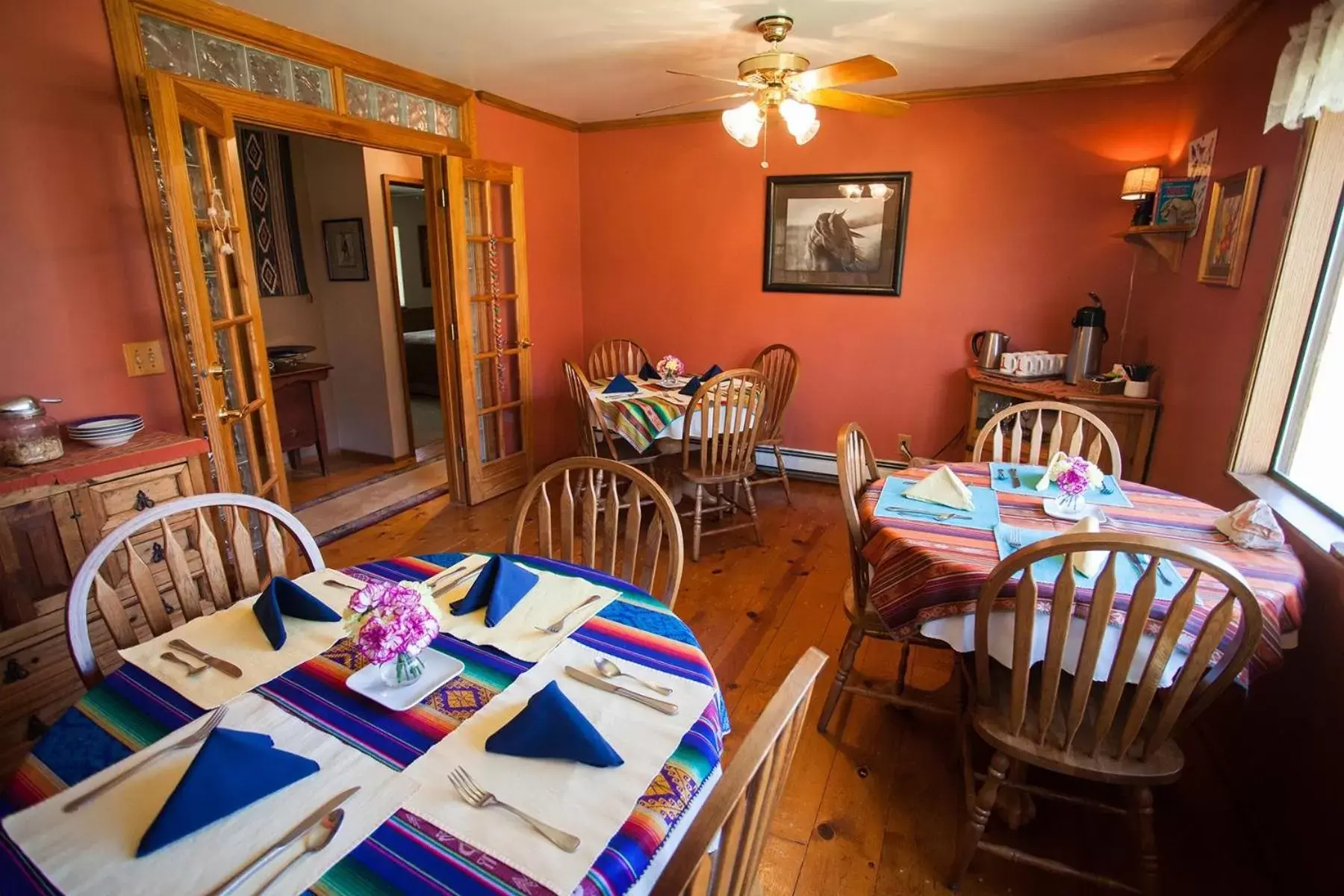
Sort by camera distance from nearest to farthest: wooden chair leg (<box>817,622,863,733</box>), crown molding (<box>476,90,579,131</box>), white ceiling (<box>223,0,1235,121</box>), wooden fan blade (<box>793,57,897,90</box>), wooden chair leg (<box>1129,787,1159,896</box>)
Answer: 1. wooden chair leg (<box>1129,787,1159,896</box>)
2. wooden chair leg (<box>817,622,863,733</box>)
3. wooden fan blade (<box>793,57,897,90</box>)
4. white ceiling (<box>223,0,1235,121</box>)
5. crown molding (<box>476,90,579,131</box>)

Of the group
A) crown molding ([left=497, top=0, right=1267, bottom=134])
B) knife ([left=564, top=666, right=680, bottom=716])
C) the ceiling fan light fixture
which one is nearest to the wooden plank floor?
knife ([left=564, top=666, right=680, bottom=716])

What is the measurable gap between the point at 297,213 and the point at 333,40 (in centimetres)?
194

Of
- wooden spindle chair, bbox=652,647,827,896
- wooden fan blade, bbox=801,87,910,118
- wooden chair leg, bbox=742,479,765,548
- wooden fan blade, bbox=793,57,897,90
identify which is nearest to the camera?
wooden spindle chair, bbox=652,647,827,896

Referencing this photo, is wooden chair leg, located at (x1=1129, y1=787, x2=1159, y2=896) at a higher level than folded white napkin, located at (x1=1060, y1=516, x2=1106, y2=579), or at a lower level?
lower

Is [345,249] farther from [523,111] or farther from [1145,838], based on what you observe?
[1145,838]

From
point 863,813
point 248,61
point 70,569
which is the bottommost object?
point 863,813

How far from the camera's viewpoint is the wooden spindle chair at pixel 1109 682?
118 cm

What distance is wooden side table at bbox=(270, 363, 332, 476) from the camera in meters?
3.97

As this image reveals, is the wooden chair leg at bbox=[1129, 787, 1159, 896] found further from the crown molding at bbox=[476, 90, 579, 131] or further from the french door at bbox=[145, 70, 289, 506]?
the crown molding at bbox=[476, 90, 579, 131]

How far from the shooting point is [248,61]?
2.53 meters

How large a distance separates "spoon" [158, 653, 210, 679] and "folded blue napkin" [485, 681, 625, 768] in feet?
1.80

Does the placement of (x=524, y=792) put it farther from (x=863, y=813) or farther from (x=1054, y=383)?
(x=1054, y=383)

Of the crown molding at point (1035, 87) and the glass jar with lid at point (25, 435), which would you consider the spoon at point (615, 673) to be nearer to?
the glass jar with lid at point (25, 435)

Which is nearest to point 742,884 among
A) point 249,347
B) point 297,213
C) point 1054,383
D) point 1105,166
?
point 249,347
